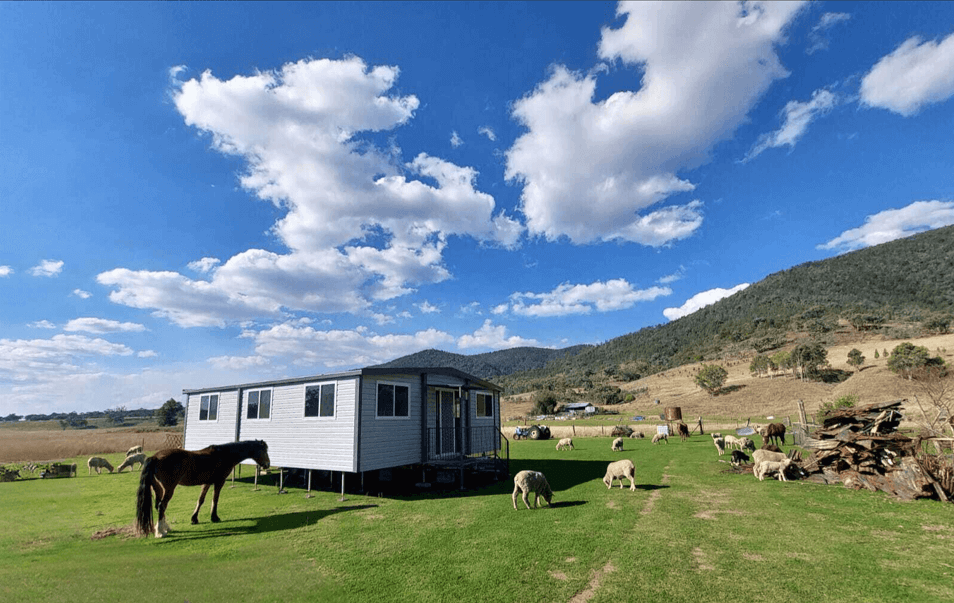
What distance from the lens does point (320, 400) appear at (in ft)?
50.9

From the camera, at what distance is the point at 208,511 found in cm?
1278

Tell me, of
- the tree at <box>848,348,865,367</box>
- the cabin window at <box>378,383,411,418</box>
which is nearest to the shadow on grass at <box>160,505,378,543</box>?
the cabin window at <box>378,383,411,418</box>

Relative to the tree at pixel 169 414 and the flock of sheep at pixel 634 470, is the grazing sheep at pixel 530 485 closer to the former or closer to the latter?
the flock of sheep at pixel 634 470

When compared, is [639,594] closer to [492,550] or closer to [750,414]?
[492,550]

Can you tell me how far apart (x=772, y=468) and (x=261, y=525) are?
1643cm

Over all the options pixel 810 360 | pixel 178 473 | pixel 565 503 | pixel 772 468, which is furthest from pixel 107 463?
pixel 810 360

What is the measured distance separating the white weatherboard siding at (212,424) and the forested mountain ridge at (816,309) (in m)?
86.8

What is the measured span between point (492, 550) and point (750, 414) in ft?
166

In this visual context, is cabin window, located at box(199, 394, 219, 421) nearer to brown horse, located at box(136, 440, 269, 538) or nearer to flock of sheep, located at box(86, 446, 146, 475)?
flock of sheep, located at box(86, 446, 146, 475)

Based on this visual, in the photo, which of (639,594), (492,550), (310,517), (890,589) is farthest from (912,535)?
(310,517)

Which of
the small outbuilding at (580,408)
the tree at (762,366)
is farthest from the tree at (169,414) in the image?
the tree at (762,366)

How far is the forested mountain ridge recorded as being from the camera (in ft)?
269

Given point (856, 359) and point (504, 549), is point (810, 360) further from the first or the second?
point (504, 549)

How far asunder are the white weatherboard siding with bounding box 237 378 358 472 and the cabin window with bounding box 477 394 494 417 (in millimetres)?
7137
